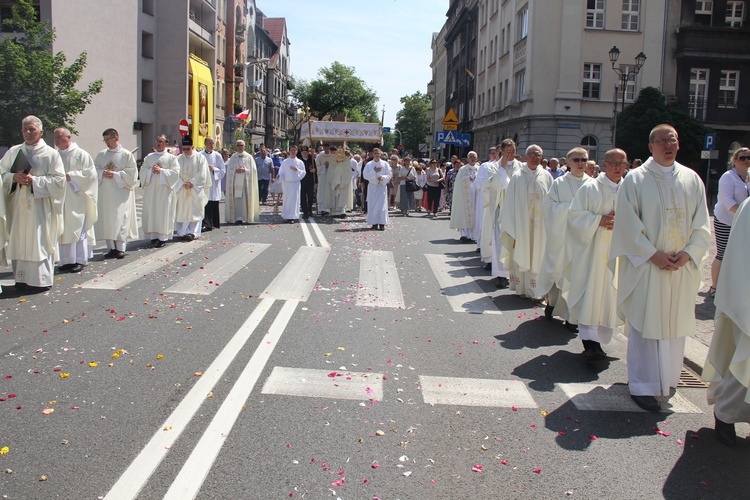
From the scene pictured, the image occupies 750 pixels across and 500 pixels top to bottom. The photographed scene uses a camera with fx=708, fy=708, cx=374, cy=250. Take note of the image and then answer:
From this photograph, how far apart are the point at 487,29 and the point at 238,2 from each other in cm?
2246

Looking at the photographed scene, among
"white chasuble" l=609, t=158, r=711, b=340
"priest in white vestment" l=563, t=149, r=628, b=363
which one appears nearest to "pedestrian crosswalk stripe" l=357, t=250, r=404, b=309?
"priest in white vestment" l=563, t=149, r=628, b=363

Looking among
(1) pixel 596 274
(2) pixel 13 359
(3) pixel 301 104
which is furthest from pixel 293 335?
(3) pixel 301 104

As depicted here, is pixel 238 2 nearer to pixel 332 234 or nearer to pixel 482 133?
pixel 482 133

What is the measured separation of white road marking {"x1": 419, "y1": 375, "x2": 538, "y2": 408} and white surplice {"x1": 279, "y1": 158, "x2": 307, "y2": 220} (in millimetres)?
14082

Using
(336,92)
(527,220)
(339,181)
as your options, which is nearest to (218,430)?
(527,220)

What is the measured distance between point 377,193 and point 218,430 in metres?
13.9

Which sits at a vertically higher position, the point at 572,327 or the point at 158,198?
the point at 158,198

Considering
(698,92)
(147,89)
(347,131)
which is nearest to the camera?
(347,131)

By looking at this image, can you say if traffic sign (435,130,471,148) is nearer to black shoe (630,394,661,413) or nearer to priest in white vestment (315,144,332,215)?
priest in white vestment (315,144,332,215)

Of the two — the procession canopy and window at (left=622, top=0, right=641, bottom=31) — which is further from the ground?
window at (left=622, top=0, right=641, bottom=31)

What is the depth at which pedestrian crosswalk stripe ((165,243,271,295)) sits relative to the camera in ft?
30.5

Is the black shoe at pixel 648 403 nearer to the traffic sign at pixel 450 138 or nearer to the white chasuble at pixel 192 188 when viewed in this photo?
the white chasuble at pixel 192 188

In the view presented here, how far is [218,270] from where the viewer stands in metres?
10.8

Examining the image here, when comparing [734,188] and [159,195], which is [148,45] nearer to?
[159,195]
